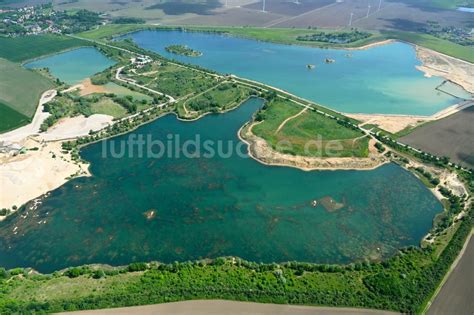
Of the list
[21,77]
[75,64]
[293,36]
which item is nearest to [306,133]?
[21,77]

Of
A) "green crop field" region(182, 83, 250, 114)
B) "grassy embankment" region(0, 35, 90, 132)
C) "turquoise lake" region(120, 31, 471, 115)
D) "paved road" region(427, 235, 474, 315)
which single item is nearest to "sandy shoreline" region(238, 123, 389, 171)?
"green crop field" region(182, 83, 250, 114)

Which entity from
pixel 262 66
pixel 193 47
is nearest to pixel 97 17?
pixel 193 47

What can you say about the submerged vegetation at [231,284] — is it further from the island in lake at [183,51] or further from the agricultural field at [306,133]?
the island in lake at [183,51]

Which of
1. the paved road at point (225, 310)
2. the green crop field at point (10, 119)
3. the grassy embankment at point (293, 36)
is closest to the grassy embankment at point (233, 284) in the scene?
the paved road at point (225, 310)

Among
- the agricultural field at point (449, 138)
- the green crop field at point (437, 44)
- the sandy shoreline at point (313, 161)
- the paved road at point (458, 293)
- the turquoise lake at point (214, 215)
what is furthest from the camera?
the green crop field at point (437, 44)

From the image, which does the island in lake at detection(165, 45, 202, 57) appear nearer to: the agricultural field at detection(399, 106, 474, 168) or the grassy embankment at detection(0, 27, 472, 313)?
the agricultural field at detection(399, 106, 474, 168)

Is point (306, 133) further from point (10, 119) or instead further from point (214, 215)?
point (10, 119)
